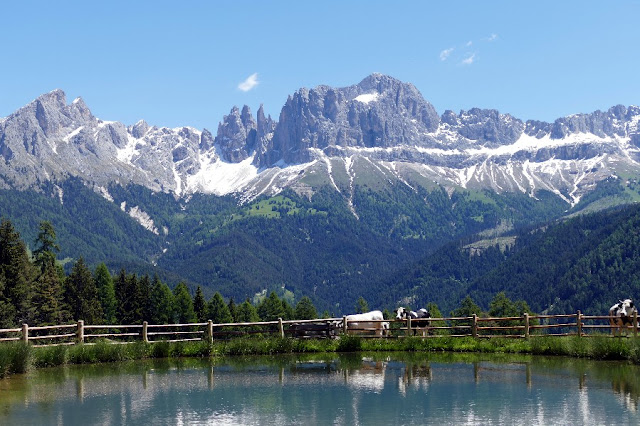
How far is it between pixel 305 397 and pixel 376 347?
1992 centimetres

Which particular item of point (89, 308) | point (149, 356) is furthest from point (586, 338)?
point (89, 308)

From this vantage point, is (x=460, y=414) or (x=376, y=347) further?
(x=376, y=347)

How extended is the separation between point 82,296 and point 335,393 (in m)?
107

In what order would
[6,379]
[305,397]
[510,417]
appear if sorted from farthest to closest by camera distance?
[6,379], [305,397], [510,417]

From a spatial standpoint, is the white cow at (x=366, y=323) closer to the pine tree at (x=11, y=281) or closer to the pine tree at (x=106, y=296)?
the pine tree at (x=11, y=281)

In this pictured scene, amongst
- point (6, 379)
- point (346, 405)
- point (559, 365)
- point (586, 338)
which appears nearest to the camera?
point (346, 405)

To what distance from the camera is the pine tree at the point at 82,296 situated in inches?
4934

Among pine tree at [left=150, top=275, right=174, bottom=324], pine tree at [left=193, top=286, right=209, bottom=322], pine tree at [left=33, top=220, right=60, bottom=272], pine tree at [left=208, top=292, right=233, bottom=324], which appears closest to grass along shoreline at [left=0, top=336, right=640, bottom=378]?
pine tree at [left=33, top=220, right=60, bottom=272]

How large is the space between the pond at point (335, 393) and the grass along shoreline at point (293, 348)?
1129mm

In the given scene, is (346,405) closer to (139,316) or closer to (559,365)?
(559,365)

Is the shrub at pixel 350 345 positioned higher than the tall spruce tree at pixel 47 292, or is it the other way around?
the tall spruce tree at pixel 47 292

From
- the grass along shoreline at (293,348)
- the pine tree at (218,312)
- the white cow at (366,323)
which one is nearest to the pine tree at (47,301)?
the pine tree at (218,312)

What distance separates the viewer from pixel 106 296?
147 meters

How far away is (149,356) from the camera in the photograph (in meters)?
47.2
